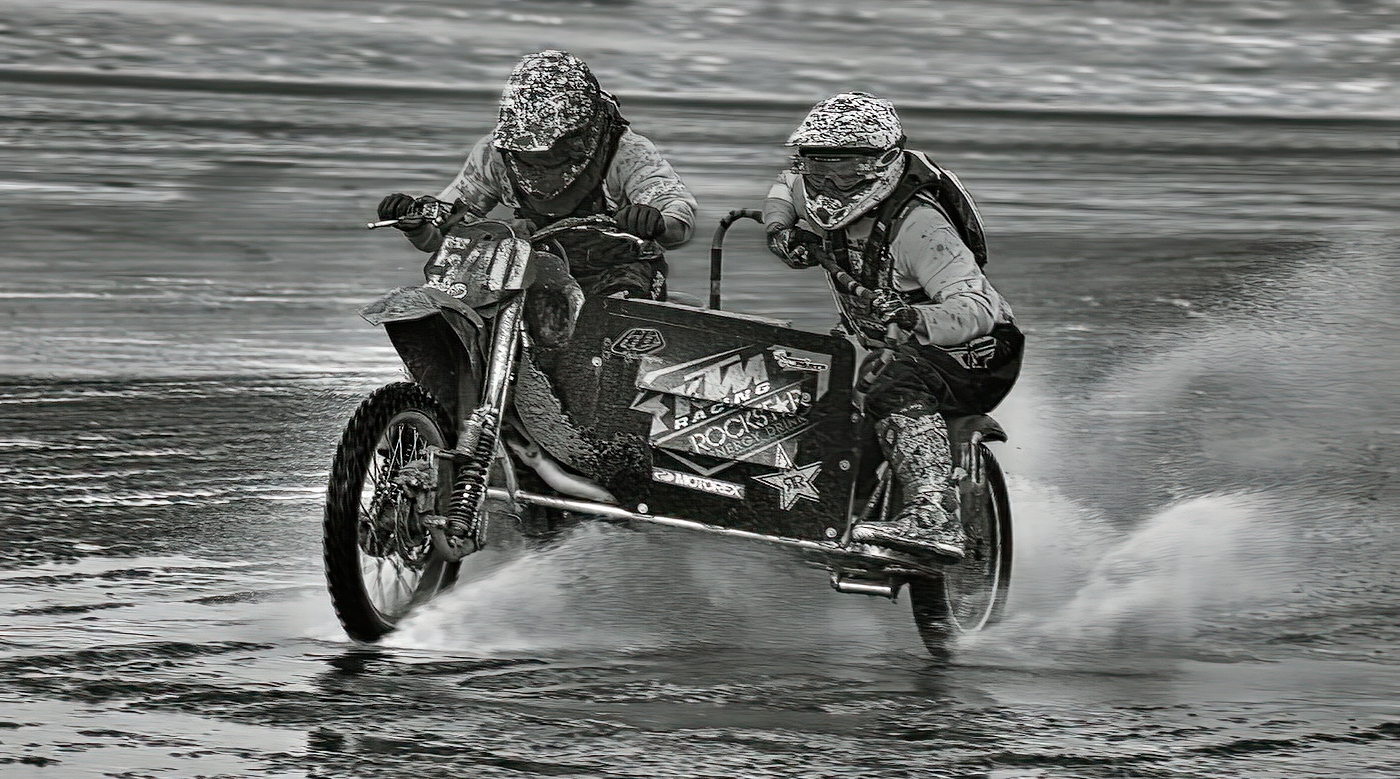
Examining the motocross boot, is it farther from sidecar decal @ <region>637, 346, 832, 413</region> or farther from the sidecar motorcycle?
sidecar decal @ <region>637, 346, 832, 413</region>

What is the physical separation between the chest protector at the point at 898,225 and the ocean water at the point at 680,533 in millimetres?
1135

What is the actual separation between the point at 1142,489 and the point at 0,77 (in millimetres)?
16258

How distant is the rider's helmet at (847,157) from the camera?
618cm

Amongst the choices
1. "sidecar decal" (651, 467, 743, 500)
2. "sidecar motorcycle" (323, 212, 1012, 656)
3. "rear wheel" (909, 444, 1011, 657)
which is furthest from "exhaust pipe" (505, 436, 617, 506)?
"rear wheel" (909, 444, 1011, 657)

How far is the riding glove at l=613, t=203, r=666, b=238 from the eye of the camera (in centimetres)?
615

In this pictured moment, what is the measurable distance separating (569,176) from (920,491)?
1.76 m

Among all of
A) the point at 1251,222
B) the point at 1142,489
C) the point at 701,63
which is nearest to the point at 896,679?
the point at 1142,489

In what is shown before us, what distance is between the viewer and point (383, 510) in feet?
19.5

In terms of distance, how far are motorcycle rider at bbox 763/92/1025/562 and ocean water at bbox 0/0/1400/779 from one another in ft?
2.19

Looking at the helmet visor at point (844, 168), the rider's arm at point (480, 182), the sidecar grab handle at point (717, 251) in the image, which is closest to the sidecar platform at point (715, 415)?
the sidecar grab handle at point (717, 251)

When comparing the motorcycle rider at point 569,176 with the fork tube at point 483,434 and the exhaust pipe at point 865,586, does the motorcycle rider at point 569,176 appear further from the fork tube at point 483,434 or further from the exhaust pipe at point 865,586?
the exhaust pipe at point 865,586

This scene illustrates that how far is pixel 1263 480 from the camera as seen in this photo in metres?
8.59

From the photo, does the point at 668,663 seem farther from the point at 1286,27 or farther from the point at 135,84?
the point at 1286,27

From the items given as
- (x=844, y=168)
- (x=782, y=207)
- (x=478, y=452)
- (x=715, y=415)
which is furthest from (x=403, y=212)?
(x=844, y=168)
